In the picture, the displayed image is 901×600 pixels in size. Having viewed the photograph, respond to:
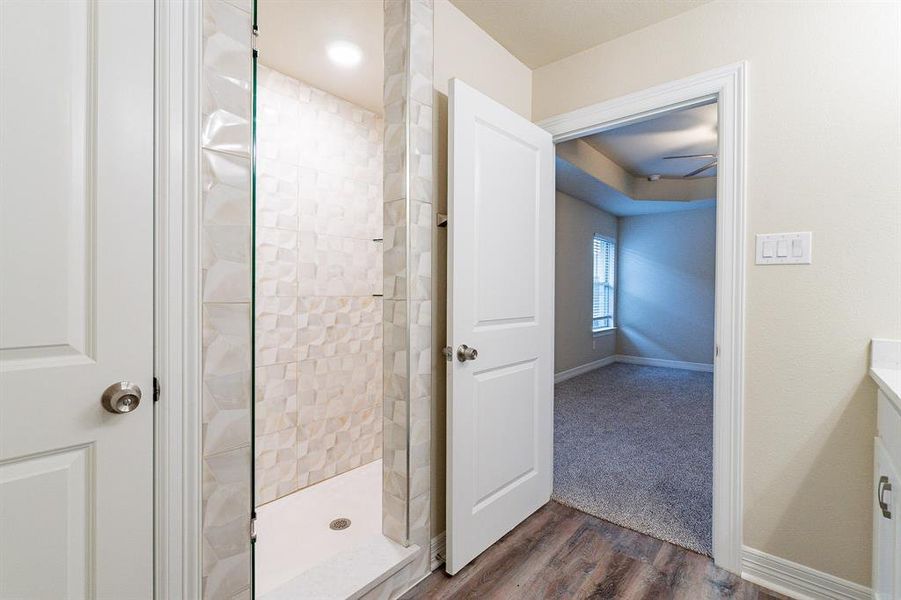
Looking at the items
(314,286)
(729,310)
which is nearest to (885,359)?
(729,310)

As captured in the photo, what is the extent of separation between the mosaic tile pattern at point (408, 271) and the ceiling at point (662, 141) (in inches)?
92.7

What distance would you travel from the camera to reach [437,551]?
70.5 inches

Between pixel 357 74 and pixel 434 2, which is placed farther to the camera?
pixel 357 74

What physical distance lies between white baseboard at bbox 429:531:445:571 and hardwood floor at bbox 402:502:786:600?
0.04 m

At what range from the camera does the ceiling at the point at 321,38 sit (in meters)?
1.86

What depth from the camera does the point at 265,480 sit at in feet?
7.61

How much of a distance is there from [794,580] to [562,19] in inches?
99.9

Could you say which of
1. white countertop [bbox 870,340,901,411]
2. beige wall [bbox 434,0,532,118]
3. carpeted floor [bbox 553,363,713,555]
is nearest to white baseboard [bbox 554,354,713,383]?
carpeted floor [bbox 553,363,713,555]

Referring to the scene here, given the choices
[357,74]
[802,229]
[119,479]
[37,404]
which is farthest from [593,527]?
[357,74]

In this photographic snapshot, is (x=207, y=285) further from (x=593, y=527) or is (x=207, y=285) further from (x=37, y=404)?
(x=593, y=527)

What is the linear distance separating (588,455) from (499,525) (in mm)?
1295

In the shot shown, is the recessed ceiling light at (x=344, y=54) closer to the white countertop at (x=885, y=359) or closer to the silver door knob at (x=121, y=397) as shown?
the silver door knob at (x=121, y=397)

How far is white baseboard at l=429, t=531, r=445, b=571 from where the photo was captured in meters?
1.75

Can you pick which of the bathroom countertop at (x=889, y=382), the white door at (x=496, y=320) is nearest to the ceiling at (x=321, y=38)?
the white door at (x=496, y=320)
